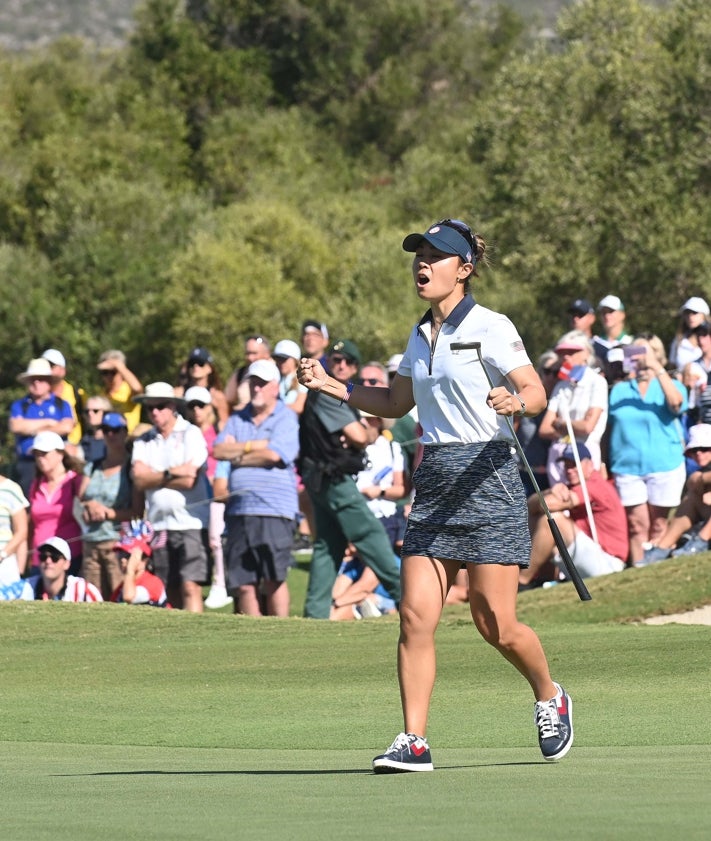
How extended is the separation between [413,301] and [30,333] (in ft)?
40.2

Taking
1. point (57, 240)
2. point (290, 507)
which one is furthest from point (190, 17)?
point (290, 507)

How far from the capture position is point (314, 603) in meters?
14.2

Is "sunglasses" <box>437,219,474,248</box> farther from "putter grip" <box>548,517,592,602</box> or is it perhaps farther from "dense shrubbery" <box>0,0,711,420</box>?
"dense shrubbery" <box>0,0,711,420</box>

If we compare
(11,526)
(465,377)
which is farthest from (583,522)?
(465,377)

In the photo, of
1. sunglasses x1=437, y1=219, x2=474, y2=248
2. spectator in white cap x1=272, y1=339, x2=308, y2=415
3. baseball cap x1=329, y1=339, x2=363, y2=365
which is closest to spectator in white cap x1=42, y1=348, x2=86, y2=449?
spectator in white cap x1=272, y1=339, x2=308, y2=415

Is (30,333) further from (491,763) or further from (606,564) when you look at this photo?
(491,763)

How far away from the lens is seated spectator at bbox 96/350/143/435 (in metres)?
17.8

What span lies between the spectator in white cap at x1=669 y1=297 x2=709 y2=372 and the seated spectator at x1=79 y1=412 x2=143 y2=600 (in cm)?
541

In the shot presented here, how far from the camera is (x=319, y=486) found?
1402 cm

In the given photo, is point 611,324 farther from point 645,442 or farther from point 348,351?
point 348,351

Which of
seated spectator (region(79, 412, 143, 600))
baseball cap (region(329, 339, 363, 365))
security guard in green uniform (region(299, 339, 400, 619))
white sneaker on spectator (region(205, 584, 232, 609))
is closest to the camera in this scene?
security guard in green uniform (region(299, 339, 400, 619))

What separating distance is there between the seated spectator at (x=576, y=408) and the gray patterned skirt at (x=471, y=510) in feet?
27.4

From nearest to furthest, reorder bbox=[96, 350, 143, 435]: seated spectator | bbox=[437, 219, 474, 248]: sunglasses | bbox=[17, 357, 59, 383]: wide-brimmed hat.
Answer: bbox=[437, 219, 474, 248]: sunglasses < bbox=[17, 357, 59, 383]: wide-brimmed hat < bbox=[96, 350, 143, 435]: seated spectator

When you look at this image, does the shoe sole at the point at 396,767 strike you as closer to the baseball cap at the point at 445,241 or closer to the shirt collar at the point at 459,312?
the shirt collar at the point at 459,312
